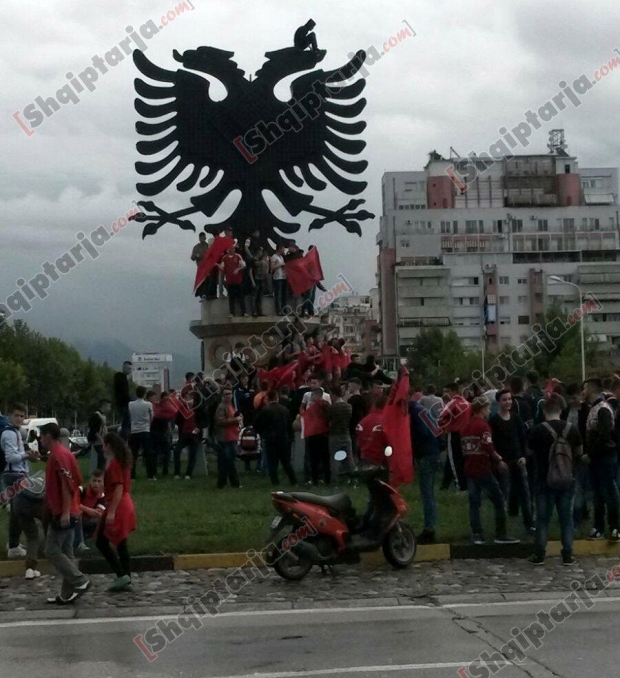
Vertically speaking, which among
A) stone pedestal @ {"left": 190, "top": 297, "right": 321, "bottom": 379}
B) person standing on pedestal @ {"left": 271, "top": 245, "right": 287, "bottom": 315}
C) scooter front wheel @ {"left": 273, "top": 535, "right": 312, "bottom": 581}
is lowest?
scooter front wheel @ {"left": 273, "top": 535, "right": 312, "bottom": 581}

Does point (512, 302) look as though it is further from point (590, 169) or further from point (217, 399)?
point (217, 399)

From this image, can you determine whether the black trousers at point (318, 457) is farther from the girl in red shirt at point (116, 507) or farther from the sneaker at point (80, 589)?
the sneaker at point (80, 589)

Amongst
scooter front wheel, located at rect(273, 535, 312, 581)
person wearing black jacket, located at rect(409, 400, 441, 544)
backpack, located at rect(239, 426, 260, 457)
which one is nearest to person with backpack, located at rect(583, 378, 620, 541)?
person wearing black jacket, located at rect(409, 400, 441, 544)

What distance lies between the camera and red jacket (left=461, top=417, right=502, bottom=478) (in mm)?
13859

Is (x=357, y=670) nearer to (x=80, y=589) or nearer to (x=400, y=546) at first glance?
(x=80, y=589)

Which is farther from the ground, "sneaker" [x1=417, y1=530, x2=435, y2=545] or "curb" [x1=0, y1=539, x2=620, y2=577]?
"sneaker" [x1=417, y1=530, x2=435, y2=545]

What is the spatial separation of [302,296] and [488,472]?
52.1 feet

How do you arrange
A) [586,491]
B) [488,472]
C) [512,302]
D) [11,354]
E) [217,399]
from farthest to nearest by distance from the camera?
[512,302], [11,354], [217,399], [586,491], [488,472]

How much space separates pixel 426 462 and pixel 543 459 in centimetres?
171

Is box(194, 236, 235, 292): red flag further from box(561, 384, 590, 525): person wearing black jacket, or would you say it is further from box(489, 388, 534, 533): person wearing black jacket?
box(489, 388, 534, 533): person wearing black jacket

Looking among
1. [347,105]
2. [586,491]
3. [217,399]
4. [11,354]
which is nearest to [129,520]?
[586,491]

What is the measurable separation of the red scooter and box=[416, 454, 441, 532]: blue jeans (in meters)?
0.98

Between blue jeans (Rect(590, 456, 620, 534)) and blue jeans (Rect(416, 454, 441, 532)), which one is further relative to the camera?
blue jeans (Rect(590, 456, 620, 534))

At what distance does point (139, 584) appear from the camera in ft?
41.2
